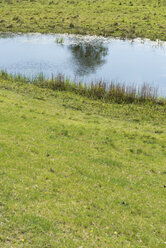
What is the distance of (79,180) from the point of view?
1316 cm

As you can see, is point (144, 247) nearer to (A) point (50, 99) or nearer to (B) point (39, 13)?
(A) point (50, 99)

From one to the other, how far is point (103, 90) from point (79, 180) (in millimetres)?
16569

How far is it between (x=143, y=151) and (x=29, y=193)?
8.76m

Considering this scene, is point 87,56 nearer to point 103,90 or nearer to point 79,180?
point 103,90

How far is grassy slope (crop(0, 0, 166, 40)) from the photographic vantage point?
179ft

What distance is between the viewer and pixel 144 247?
9727mm

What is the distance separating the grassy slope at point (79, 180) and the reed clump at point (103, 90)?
13.9ft

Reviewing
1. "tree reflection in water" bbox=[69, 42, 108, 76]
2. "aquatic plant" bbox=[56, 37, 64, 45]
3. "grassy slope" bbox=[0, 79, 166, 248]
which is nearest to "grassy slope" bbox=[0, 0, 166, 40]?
"aquatic plant" bbox=[56, 37, 64, 45]

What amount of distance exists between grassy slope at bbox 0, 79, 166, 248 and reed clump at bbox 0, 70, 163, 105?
4236 millimetres

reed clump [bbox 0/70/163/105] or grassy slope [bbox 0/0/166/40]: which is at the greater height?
grassy slope [bbox 0/0/166/40]

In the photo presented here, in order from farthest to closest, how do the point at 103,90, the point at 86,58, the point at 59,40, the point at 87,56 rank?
the point at 59,40
the point at 87,56
the point at 86,58
the point at 103,90

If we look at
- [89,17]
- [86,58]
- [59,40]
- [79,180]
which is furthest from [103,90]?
[89,17]

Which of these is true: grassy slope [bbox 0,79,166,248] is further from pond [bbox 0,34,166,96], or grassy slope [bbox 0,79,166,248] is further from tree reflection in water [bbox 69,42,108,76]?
tree reflection in water [bbox 69,42,108,76]

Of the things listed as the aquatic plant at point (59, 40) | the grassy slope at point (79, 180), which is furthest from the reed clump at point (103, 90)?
the aquatic plant at point (59, 40)
